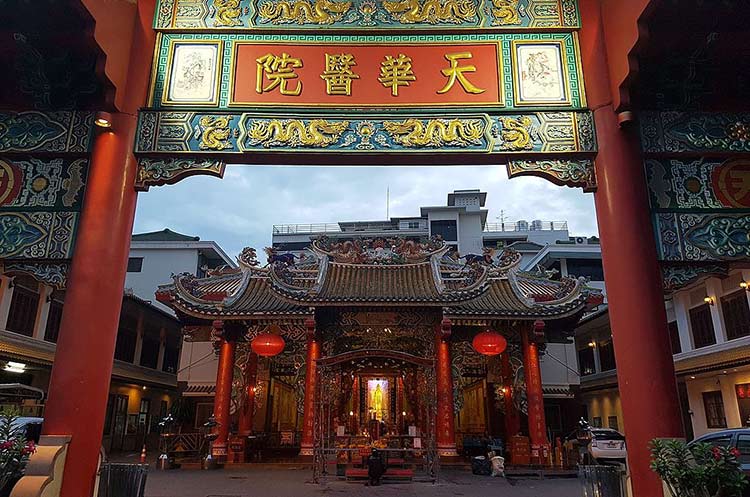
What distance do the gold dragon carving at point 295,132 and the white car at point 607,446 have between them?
14750 millimetres

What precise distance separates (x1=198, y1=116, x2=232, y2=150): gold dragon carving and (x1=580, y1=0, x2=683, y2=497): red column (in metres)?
3.68

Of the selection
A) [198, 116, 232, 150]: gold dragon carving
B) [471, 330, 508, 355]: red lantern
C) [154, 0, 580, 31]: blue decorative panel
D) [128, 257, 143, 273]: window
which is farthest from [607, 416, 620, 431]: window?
[128, 257, 143, 273]: window

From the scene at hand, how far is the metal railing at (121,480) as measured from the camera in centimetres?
471

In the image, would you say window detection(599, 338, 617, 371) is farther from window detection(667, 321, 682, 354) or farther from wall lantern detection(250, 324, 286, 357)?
wall lantern detection(250, 324, 286, 357)

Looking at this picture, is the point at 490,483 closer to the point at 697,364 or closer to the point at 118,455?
the point at 697,364

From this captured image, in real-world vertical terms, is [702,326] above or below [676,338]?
above

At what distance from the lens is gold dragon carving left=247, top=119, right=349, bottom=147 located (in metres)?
5.21

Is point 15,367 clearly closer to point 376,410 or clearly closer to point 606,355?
point 376,410

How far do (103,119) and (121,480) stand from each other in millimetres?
3437

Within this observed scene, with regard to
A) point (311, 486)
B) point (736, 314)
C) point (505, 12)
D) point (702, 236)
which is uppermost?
point (505, 12)

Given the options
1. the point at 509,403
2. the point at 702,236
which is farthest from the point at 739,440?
the point at 509,403

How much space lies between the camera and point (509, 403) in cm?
1588

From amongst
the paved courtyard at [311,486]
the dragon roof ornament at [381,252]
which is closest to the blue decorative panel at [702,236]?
the paved courtyard at [311,486]

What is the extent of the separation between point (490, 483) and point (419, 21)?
10.1 m
